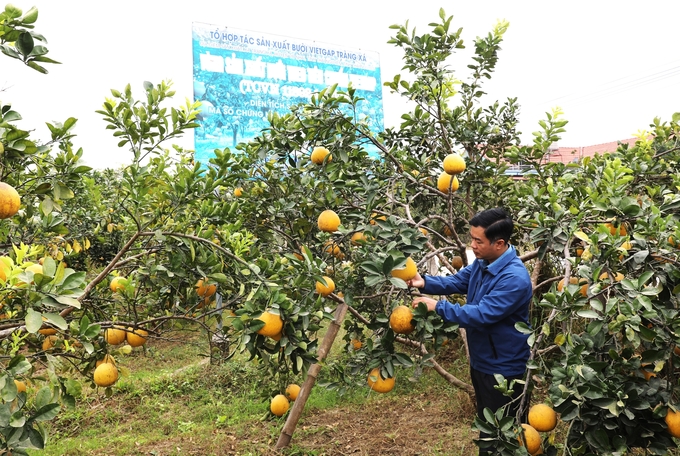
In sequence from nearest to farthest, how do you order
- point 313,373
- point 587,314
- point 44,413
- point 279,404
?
point 44,413 → point 587,314 → point 279,404 → point 313,373

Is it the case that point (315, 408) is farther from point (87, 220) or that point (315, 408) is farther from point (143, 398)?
point (87, 220)

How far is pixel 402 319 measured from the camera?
199 centimetres

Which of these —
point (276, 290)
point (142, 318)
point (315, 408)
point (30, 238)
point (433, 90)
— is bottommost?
point (315, 408)

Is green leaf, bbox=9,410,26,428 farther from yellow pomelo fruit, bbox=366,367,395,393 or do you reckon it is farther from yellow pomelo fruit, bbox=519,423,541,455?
yellow pomelo fruit, bbox=519,423,541,455

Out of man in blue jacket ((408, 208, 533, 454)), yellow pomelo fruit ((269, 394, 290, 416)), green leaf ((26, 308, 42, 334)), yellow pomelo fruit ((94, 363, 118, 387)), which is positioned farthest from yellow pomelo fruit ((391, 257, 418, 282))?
green leaf ((26, 308, 42, 334))

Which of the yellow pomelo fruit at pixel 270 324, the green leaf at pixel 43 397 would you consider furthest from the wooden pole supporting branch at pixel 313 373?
the green leaf at pixel 43 397

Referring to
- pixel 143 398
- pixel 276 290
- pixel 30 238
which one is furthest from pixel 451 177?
pixel 143 398

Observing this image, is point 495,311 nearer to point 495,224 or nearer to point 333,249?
point 495,224

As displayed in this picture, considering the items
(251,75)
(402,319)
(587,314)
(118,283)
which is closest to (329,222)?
(402,319)

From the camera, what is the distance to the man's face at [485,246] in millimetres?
2227

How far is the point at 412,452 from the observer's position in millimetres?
3018

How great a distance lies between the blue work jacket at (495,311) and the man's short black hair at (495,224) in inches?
3.8

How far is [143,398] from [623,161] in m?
3.90

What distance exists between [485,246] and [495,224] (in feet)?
0.37
